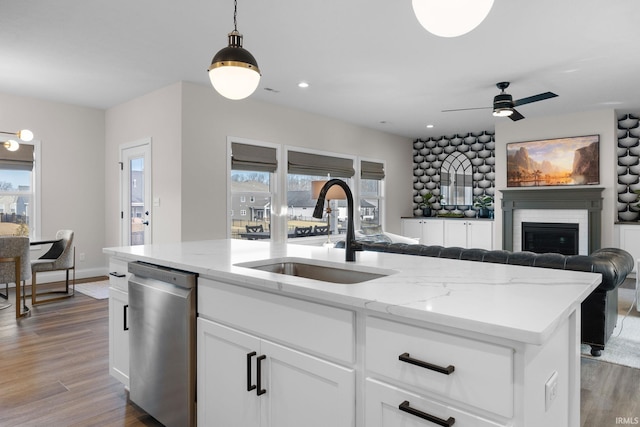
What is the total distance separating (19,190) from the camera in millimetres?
5398

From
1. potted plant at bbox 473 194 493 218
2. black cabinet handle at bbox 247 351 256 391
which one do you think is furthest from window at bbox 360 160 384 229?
black cabinet handle at bbox 247 351 256 391

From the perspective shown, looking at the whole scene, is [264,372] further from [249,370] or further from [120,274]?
[120,274]

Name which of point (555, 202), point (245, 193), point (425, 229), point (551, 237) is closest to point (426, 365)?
point (245, 193)

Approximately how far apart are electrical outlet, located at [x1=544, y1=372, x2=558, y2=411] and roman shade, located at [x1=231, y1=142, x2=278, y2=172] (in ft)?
15.5

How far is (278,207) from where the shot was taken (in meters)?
Result: 5.95

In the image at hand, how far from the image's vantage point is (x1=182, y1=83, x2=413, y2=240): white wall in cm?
484

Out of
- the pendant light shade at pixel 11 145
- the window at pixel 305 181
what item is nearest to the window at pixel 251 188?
the window at pixel 305 181

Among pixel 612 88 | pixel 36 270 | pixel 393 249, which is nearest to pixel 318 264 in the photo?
pixel 393 249

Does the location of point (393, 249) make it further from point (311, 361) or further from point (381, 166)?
point (381, 166)

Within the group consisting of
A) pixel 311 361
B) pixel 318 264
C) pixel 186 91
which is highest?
pixel 186 91

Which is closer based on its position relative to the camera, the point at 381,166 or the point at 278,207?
the point at 278,207

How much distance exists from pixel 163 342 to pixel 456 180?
752cm

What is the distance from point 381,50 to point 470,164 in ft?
16.5

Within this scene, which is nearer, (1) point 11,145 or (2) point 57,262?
(2) point 57,262
